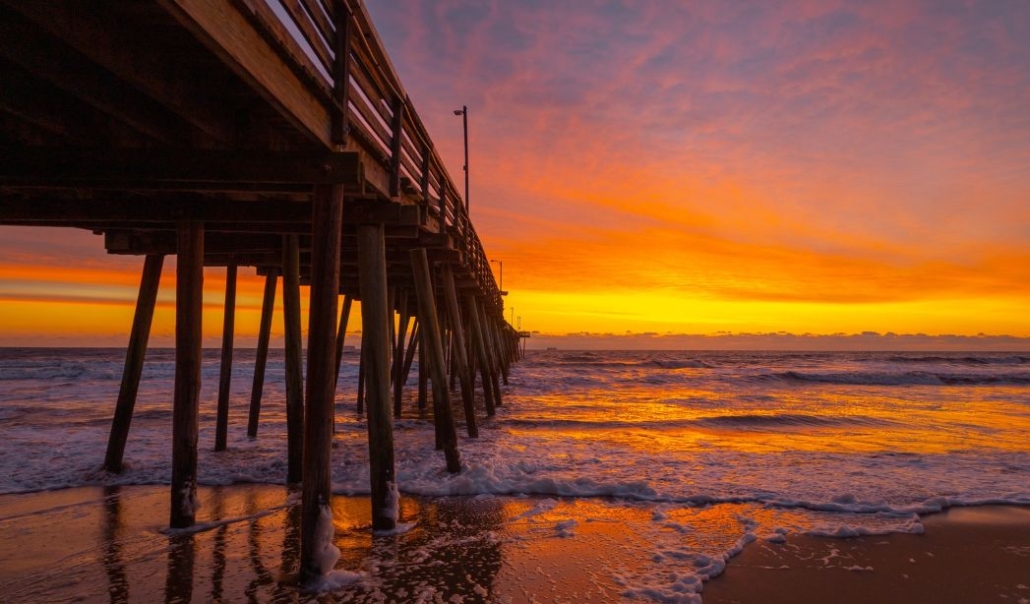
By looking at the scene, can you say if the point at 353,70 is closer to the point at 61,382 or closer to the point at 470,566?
the point at 470,566

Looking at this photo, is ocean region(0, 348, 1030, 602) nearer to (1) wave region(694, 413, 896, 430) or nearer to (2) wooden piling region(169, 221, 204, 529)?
(1) wave region(694, 413, 896, 430)

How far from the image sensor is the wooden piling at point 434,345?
8750mm

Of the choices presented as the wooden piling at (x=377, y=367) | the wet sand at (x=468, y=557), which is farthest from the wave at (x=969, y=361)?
the wooden piling at (x=377, y=367)

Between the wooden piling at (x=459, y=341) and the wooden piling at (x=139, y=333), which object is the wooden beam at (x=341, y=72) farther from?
the wooden piling at (x=459, y=341)

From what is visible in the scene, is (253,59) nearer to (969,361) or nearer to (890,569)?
(890,569)

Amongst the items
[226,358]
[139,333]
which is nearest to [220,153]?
[139,333]

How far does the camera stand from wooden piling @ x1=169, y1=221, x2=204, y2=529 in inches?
227

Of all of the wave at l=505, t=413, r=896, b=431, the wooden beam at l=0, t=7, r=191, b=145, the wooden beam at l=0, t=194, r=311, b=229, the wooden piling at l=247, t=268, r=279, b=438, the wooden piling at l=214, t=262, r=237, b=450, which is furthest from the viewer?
the wave at l=505, t=413, r=896, b=431

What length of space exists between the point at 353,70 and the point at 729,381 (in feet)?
129

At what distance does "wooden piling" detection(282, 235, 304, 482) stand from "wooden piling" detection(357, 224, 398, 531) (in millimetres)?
2106

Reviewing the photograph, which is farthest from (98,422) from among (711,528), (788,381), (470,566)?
(788,381)

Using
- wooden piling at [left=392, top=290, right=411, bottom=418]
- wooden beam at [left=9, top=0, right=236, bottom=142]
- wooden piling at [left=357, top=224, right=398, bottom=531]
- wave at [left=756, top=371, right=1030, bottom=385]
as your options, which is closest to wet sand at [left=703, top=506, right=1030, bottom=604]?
wooden piling at [left=357, top=224, right=398, bottom=531]

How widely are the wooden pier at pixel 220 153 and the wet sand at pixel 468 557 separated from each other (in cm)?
59

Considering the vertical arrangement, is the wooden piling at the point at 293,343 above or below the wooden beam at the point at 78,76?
below
